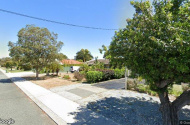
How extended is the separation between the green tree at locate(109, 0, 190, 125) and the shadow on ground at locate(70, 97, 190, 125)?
3.70 feet

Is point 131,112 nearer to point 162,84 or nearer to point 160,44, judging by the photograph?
point 162,84

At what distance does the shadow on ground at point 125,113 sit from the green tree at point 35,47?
10.5m

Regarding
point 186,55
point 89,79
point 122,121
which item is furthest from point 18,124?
point 89,79

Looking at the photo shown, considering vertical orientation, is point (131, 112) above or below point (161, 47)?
below

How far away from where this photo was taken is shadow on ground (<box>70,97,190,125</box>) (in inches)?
151

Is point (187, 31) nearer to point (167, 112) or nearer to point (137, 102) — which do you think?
point (167, 112)

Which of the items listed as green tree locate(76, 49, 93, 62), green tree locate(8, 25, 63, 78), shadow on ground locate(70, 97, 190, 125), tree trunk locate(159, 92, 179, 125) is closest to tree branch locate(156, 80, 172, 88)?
tree trunk locate(159, 92, 179, 125)

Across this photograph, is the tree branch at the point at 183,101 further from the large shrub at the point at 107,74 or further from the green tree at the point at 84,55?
the green tree at the point at 84,55

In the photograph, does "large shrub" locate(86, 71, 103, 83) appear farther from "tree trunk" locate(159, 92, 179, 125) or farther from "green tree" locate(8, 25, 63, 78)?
Result: "tree trunk" locate(159, 92, 179, 125)

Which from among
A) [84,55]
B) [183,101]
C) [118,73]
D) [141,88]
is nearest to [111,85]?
[141,88]

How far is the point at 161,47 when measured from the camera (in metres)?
2.06

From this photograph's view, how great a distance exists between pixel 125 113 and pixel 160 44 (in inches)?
138

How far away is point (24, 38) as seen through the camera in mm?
12734

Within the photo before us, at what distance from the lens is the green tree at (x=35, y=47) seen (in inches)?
489
